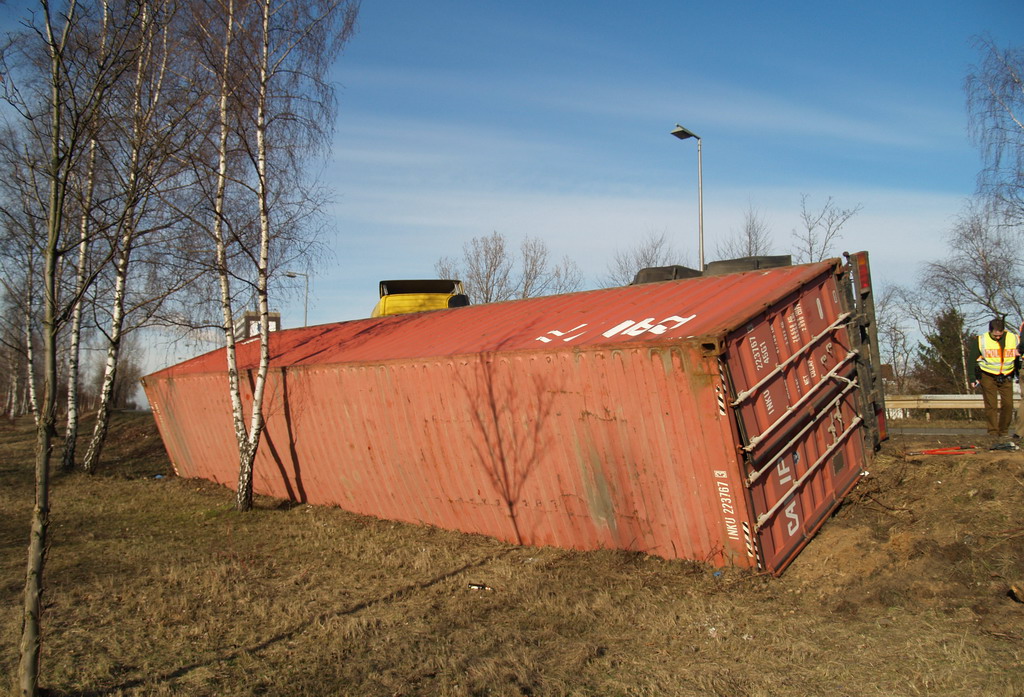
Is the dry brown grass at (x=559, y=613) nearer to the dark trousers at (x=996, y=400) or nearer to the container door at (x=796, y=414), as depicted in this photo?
the container door at (x=796, y=414)

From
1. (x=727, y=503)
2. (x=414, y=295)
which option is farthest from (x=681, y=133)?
(x=727, y=503)

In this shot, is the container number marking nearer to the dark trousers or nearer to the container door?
the container door

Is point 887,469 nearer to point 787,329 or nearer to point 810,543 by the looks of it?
point 810,543

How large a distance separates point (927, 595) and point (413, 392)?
Result: 588 centimetres

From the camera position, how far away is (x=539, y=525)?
8328 millimetres

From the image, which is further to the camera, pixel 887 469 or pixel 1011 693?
pixel 887 469

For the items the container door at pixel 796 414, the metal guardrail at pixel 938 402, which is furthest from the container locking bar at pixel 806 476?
the metal guardrail at pixel 938 402

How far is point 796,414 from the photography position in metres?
7.21

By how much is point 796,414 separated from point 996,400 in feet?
15.1

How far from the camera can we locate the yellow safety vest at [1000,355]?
968 cm

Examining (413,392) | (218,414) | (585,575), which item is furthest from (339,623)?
(218,414)

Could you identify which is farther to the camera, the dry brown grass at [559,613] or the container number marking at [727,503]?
the container number marking at [727,503]

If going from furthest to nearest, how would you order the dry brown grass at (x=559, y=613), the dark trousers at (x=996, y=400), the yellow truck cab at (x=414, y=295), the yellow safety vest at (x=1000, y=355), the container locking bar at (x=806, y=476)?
the yellow truck cab at (x=414, y=295)
the dark trousers at (x=996, y=400)
the yellow safety vest at (x=1000, y=355)
the container locking bar at (x=806, y=476)
the dry brown grass at (x=559, y=613)

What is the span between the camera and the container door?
21.6 feet
